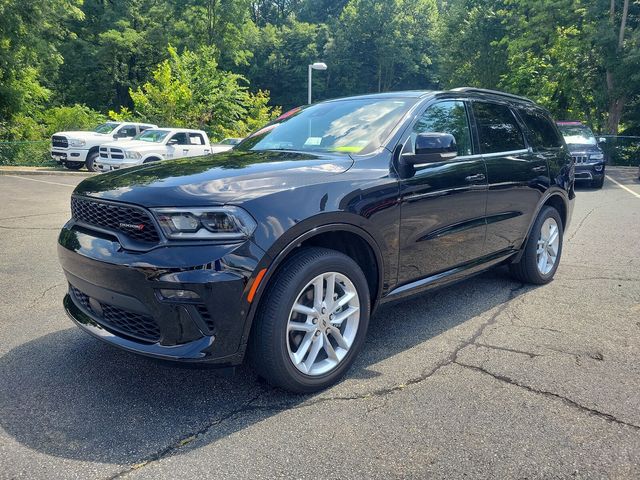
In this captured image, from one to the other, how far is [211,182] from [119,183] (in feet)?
2.03

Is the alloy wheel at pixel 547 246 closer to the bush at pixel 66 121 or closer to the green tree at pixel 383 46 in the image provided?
the bush at pixel 66 121

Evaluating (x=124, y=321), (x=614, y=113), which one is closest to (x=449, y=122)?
(x=124, y=321)

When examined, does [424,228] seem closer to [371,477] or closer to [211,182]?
[211,182]

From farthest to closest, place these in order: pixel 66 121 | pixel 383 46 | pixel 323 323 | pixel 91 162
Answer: pixel 383 46 < pixel 66 121 < pixel 91 162 < pixel 323 323

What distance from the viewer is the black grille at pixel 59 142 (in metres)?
19.9

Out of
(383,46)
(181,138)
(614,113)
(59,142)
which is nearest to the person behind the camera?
(181,138)

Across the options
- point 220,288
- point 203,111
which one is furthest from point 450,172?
point 203,111

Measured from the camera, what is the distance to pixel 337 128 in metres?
3.94

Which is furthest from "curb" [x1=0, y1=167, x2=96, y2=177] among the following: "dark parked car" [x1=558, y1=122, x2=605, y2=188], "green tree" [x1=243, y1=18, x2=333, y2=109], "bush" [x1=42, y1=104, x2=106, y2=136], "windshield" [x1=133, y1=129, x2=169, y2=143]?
"green tree" [x1=243, y1=18, x2=333, y2=109]

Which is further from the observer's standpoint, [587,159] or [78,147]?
[78,147]

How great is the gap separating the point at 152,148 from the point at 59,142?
5629mm

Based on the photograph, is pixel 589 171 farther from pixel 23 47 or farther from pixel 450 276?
pixel 23 47

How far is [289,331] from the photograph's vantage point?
2.96 m

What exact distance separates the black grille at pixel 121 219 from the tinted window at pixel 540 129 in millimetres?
3797
